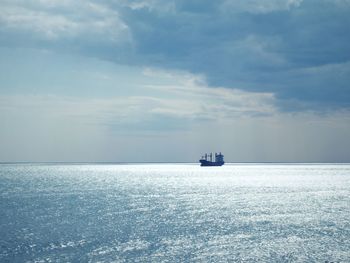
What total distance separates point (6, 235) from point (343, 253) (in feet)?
134

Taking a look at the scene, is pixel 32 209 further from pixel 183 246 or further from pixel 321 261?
pixel 321 261

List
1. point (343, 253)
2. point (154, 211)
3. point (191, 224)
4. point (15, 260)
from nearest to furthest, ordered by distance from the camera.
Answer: point (15, 260) < point (343, 253) < point (191, 224) < point (154, 211)

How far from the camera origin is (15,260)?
133 ft

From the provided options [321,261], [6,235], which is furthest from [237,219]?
[6,235]

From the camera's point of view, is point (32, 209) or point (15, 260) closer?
point (15, 260)

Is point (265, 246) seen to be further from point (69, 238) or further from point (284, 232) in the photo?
point (69, 238)

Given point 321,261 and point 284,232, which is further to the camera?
point 284,232

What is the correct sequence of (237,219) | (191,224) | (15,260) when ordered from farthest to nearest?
1. (237,219)
2. (191,224)
3. (15,260)

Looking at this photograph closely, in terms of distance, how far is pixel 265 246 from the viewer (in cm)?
4934

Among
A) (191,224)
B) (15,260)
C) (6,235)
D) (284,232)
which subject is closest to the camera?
(15,260)

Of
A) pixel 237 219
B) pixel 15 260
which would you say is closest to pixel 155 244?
pixel 15 260

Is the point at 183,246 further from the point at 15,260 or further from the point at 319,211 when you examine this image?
the point at 319,211

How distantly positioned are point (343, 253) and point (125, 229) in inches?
1131

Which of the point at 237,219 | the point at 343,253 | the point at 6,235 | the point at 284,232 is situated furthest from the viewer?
the point at 237,219
